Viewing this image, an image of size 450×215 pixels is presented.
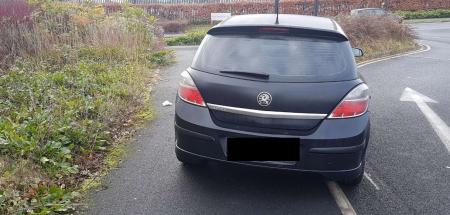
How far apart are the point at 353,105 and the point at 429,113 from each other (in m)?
4.21

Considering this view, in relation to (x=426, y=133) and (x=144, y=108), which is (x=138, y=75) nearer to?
(x=144, y=108)

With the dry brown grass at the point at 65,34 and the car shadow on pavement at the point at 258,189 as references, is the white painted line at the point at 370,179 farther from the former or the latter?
the dry brown grass at the point at 65,34

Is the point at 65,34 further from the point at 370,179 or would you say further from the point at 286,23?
the point at 370,179

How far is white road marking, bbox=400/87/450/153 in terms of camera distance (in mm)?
6038

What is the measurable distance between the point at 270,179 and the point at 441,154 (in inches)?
94.5

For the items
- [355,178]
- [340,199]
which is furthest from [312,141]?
[340,199]

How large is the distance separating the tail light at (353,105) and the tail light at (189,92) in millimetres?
1137

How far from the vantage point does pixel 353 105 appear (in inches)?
144

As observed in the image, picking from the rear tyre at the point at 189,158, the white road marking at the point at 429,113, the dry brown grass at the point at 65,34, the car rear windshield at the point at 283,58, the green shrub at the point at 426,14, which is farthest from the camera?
the green shrub at the point at 426,14

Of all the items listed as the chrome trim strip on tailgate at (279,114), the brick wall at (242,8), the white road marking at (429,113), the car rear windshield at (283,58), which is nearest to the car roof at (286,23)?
the car rear windshield at (283,58)

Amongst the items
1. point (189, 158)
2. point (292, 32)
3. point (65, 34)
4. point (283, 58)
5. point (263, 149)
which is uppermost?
point (292, 32)

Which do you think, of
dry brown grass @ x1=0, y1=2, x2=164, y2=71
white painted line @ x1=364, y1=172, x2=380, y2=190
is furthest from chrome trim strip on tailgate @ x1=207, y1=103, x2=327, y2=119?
dry brown grass @ x1=0, y1=2, x2=164, y2=71

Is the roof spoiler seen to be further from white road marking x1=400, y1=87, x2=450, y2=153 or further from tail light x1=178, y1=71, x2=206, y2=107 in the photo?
white road marking x1=400, y1=87, x2=450, y2=153

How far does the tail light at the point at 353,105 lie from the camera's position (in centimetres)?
361
